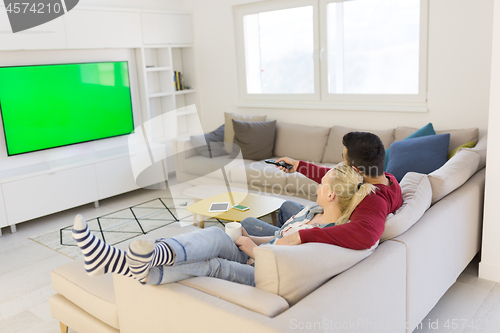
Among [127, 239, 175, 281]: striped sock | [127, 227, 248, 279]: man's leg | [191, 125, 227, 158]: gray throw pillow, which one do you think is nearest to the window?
[191, 125, 227, 158]: gray throw pillow

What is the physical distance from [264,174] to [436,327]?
7.35 ft

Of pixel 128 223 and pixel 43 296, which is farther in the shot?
pixel 128 223

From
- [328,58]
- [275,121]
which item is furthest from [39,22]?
[328,58]

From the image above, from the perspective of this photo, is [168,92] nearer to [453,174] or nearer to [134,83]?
[134,83]

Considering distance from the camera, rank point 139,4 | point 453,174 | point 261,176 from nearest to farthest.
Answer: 1. point 453,174
2. point 261,176
3. point 139,4

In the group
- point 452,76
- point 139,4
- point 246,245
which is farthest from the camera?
point 139,4

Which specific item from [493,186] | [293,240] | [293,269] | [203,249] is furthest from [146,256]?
[493,186]

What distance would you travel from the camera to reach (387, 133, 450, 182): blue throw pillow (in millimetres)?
3273

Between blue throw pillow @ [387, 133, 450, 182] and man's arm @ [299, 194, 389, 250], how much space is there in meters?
1.50

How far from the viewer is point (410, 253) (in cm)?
196

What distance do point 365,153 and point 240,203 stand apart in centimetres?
137

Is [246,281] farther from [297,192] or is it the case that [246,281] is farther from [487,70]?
[487,70]

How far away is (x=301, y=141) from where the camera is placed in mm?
4629

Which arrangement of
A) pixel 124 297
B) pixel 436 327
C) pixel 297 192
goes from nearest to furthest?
pixel 124 297
pixel 436 327
pixel 297 192
